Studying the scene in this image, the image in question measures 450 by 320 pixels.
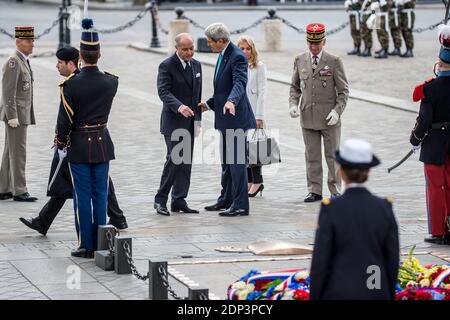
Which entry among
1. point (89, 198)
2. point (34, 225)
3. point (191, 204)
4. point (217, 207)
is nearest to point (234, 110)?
point (217, 207)

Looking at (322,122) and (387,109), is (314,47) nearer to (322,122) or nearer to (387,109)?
(322,122)

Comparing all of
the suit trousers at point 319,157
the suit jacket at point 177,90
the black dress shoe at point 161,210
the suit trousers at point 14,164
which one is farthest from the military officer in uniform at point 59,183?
the suit trousers at point 319,157

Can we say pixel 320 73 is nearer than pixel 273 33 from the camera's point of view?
Yes

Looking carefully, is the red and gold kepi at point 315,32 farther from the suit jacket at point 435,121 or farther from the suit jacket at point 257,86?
the suit jacket at point 435,121

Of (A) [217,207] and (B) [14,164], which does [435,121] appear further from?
(B) [14,164]

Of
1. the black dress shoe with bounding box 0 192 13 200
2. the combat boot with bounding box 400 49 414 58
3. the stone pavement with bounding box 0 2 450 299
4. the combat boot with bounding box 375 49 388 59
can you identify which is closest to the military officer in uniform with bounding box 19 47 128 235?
the stone pavement with bounding box 0 2 450 299

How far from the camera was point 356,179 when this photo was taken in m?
6.43

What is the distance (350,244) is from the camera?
252 inches

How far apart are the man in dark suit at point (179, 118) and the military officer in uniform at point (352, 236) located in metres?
5.86

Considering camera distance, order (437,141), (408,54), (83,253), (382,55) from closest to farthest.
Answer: (83,253) → (437,141) → (408,54) → (382,55)

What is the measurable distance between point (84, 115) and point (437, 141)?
318 cm

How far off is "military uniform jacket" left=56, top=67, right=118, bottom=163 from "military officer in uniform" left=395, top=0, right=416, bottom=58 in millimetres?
18165

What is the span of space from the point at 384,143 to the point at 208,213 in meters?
5.22
